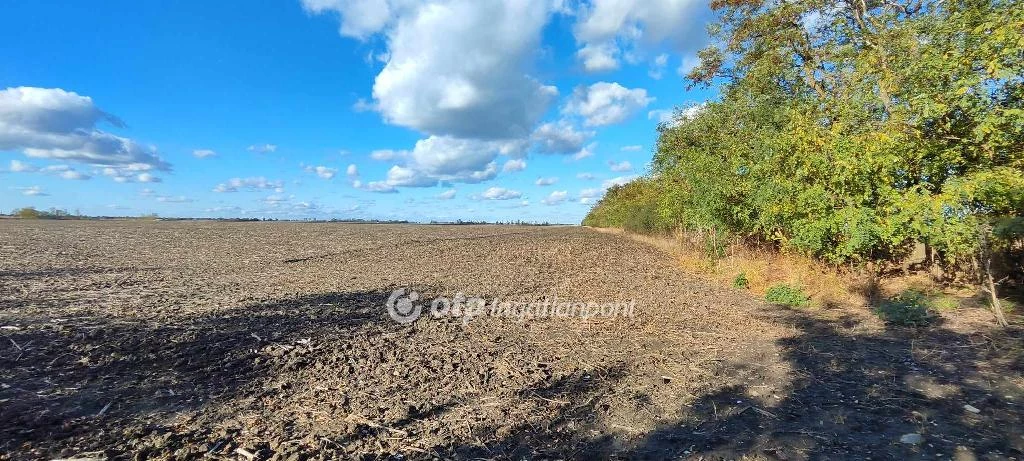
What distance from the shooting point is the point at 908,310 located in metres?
8.34

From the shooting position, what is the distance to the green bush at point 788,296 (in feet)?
33.6

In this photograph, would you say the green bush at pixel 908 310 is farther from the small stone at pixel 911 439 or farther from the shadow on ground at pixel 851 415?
the small stone at pixel 911 439

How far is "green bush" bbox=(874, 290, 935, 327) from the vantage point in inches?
316

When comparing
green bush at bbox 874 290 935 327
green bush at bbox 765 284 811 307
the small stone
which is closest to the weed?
green bush at bbox 765 284 811 307

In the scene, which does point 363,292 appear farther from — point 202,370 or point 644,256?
point 644,256

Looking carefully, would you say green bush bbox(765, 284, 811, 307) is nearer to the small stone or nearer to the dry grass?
the dry grass

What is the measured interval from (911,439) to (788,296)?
7.19 m

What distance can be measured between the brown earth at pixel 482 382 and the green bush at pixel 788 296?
0.73 m

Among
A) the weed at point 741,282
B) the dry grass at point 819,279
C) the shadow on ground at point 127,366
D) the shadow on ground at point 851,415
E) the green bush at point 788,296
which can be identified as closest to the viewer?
the shadow on ground at point 851,415

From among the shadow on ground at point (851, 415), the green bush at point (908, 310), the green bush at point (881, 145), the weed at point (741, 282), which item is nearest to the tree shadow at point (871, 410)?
the shadow on ground at point (851, 415)

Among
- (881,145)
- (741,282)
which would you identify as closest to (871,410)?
(881,145)

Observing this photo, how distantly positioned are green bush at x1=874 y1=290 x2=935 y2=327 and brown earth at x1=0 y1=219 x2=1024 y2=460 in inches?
12.1

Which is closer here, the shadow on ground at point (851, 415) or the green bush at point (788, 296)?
the shadow on ground at point (851, 415)

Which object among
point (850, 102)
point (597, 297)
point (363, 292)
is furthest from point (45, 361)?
point (850, 102)
